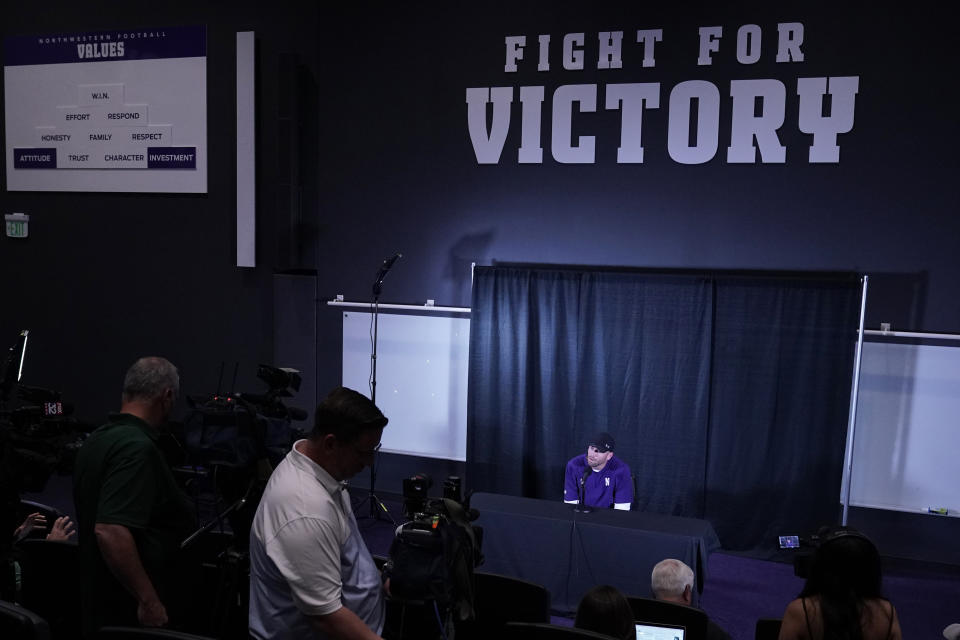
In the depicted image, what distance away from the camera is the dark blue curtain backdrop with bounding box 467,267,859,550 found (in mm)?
5344

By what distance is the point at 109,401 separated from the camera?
7.38 meters

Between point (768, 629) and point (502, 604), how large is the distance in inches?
39.3

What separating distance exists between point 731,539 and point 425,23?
14.8 ft

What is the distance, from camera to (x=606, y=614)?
2496 millimetres

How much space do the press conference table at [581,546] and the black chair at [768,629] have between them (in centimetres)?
134

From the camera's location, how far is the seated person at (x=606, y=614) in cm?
250

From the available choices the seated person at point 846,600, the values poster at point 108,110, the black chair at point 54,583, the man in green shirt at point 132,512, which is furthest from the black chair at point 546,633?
the values poster at point 108,110

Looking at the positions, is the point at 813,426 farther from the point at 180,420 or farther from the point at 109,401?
the point at 109,401

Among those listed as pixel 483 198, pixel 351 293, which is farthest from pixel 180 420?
pixel 483 198

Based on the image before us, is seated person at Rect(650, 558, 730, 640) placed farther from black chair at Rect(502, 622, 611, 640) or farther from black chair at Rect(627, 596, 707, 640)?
black chair at Rect(502, 622, 611, 640)

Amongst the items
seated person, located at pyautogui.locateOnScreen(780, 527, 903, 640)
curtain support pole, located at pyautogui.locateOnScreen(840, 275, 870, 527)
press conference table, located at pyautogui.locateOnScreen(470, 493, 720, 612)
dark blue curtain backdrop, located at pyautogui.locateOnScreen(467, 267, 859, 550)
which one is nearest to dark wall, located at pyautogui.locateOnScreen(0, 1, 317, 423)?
dark blue curtain backdrop, located at pyautogui.locateOnScreen(467, 267, 859, 550)

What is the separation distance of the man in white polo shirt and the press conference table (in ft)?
8.35

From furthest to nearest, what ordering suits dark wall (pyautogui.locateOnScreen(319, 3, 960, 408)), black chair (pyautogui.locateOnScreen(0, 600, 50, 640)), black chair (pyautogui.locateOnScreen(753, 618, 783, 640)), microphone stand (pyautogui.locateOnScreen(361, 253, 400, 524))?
microphone stand (pyautogui.locateOnScreen(361, 253, 400, 524)), dark wall (pyautogui.locateOnScreen(319, 3, 960, 408)), black chair (pyautogui.locateOnScreen(753, 618, 783, 640)), black chair (pyautogui.locateOnScreen(0, 600, 50, 640))

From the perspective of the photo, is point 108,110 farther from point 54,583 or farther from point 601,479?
point 601,479
